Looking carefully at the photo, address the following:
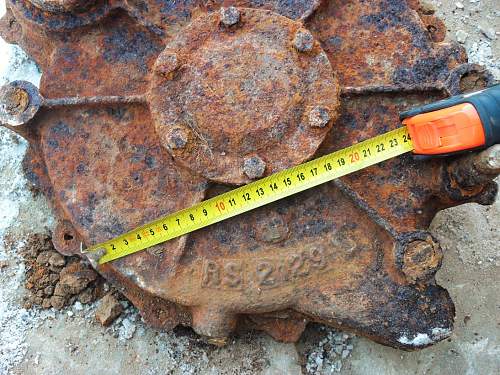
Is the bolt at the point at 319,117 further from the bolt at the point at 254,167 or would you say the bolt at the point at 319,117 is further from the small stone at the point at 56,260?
the small stone at the point at 56,260

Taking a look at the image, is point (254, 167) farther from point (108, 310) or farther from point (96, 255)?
point (108, 310)

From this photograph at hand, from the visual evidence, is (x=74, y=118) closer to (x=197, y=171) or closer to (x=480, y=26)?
(x=197, y=171)

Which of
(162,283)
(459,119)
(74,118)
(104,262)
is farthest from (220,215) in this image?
(459,119)

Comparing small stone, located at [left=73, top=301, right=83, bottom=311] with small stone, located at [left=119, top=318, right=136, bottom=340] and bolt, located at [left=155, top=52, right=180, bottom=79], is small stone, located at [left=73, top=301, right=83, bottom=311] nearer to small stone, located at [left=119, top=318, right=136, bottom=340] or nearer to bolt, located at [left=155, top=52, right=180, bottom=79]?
small stone, located at [left=119, top=318, right=136, bottom=340]

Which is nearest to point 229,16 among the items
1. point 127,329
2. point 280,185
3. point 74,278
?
point 280,185

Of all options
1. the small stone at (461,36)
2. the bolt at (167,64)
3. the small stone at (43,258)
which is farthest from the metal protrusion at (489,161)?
the small stone at (43,258)

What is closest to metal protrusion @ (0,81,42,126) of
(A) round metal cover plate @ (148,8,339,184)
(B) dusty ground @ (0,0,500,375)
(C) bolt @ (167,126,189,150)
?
(A) round metal cover plate @ (148,8,339,184)

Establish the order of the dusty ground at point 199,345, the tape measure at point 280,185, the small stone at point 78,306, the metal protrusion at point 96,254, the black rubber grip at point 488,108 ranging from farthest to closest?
1. the small stone at point 78,306
2. the dusty ground at point 199,345
3. the metal protrusion at point 96,254
4. the tape measure at point 280,185
5. the black rubber grip at point 488,108
